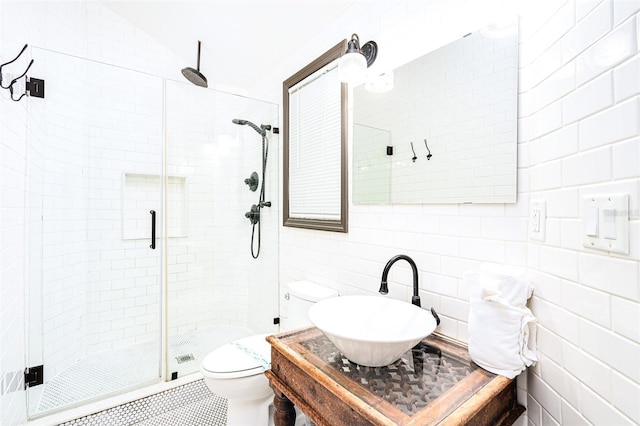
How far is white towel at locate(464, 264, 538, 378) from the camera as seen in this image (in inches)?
37.2

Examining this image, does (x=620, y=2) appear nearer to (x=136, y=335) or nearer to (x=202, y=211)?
(x=202, y=211)

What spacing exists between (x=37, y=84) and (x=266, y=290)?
211cm

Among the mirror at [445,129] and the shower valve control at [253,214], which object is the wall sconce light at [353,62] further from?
the shower valve control at [253,214]

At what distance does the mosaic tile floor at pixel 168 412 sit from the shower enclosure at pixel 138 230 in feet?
0.62

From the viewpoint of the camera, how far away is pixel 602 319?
69 centimetres

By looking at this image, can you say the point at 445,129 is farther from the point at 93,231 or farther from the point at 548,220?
the point at 93,231

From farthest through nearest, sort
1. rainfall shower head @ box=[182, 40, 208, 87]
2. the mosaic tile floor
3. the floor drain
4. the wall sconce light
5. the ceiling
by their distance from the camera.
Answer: rainfall shower head @ box=[182, 40, 208, 87] < the floor drain < the ceiling < the mosaic tile floor < the wall sconce light

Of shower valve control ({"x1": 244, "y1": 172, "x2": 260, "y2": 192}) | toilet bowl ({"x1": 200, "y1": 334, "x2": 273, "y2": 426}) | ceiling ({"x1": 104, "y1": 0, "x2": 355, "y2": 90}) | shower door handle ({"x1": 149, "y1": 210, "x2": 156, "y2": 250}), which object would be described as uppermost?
ceiling ({"x1": 104, "y1": 0, "x2": 355, "y2": 90})

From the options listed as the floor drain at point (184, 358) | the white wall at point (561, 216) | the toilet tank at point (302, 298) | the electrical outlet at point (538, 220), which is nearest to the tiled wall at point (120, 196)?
the floor drain at point (184, 358)

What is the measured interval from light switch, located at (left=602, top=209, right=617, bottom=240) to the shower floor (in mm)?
2482

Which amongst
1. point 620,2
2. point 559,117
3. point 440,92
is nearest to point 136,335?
point 440,92

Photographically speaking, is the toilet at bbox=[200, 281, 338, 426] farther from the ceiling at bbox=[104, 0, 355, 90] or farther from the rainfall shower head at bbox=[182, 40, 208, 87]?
the rainfall shower head at bbox=[182, 40, 208, 87]

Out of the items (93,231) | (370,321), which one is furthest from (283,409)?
(93,231)

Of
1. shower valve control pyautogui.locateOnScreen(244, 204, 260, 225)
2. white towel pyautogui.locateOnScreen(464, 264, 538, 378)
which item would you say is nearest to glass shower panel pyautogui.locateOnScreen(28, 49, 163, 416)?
shower valve control pyautogui.locateOnScreen(244, 204, 260, 225)
